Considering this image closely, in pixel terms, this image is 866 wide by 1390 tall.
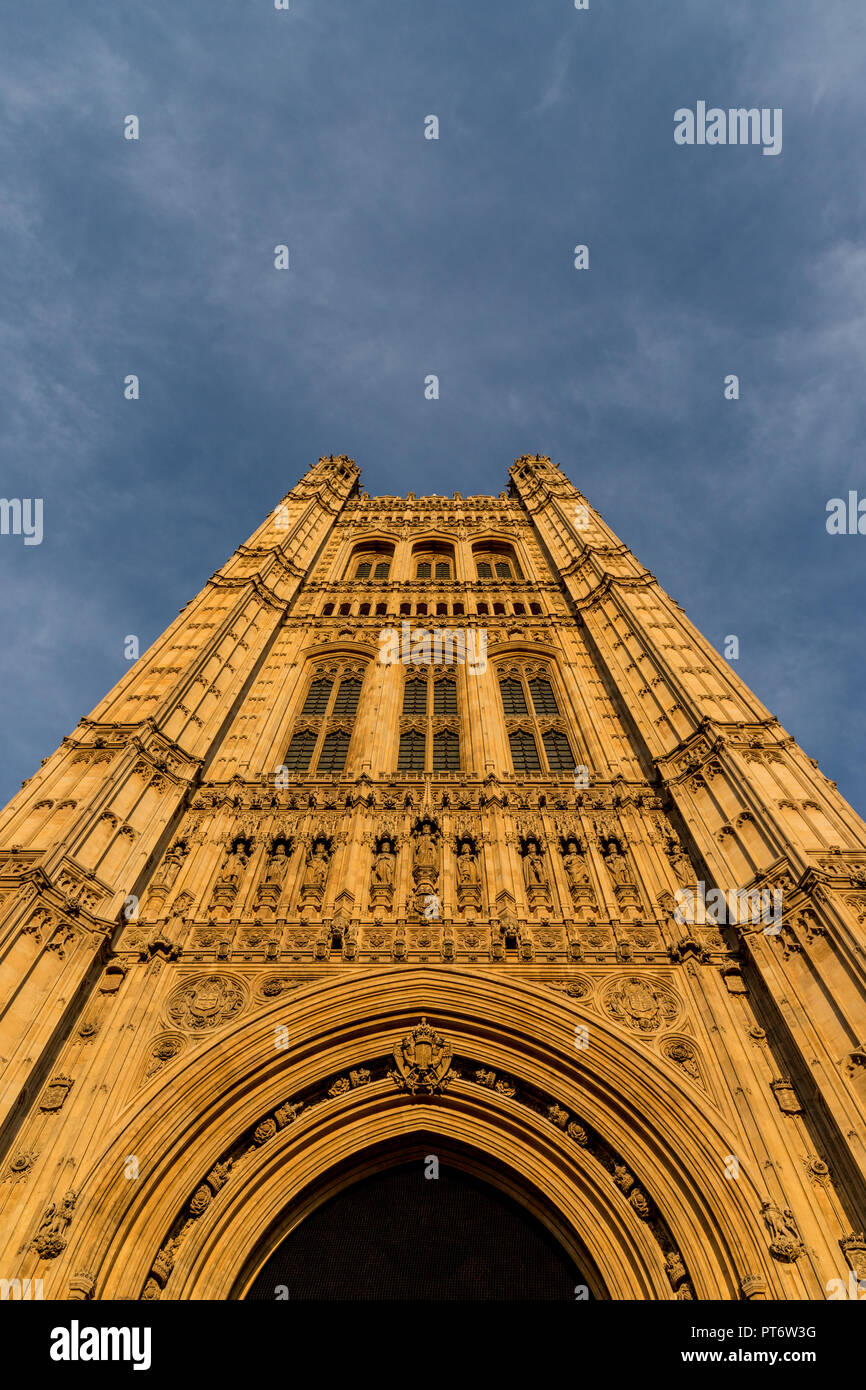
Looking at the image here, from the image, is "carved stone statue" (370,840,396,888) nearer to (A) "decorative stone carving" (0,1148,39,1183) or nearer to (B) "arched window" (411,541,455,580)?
(A) "decorative stone carving" (0,1148,39,1183)

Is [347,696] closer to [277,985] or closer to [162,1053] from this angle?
[277,985]

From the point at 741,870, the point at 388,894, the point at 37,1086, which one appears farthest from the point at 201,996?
the point at 741,870

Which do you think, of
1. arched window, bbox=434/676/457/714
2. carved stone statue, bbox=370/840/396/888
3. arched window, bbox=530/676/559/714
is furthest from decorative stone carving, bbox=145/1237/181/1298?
arched window, bbox=530/676/559/714

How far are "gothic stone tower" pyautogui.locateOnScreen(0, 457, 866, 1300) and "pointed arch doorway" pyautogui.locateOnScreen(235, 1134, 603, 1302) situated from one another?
0.15 metres

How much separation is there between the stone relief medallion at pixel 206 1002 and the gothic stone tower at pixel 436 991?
4 centimetres

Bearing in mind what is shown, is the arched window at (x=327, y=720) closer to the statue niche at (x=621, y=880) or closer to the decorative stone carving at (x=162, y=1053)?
the statue niche at (x=621, y=880)

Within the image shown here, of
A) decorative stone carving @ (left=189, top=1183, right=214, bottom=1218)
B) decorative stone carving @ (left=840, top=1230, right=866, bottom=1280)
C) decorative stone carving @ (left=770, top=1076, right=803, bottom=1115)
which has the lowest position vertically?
decorative stone carving @ (left=840, top=1230, right=866, bottom=1280)

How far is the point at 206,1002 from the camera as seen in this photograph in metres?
12.6

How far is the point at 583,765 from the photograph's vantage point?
19312mm

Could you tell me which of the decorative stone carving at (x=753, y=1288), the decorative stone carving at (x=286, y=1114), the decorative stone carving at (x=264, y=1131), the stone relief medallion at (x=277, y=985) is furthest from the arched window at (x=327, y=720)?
the decorative stone carving at (x=753, y=1288)

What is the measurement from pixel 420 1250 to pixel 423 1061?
2229 millimetres

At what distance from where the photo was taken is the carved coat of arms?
1220 cm
